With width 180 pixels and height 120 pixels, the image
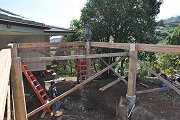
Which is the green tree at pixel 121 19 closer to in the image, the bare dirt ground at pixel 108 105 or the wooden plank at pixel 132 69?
the bare dirt ground at pixel 108 105

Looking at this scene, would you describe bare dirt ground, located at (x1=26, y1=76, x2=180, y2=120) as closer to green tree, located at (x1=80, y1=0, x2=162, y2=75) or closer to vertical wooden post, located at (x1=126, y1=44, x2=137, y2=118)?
vertical wooden post, located at (x1=126, y1=44, x2=137, y2=118)

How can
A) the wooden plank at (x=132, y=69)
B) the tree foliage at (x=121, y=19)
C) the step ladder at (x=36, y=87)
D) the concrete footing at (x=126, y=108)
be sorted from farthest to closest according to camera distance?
1. the tree foliage at (x=121, y=19)
2. the step ladder at (x=36, y=87)
3. the concrete footing at (x=126, y=108)
4. the wooden plank at (x=132, y=69)

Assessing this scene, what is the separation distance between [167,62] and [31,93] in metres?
11.0

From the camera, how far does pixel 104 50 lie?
40.6 ft

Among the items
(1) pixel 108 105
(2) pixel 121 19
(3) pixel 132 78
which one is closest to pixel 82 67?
(1) pixel 108 105

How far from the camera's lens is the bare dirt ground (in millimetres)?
7285

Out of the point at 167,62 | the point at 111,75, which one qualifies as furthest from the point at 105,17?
the point at 167,62

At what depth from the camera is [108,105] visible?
334 inches

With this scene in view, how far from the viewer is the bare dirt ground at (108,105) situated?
23.9 ft

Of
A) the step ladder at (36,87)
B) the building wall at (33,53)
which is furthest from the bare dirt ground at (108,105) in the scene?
the building wall at (33,53)

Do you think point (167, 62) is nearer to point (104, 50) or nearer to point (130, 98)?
point (104, 50)

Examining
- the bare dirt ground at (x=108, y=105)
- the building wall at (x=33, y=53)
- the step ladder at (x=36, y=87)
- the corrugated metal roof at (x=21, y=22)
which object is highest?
the corrugated metal roof at (x=21, y=22)

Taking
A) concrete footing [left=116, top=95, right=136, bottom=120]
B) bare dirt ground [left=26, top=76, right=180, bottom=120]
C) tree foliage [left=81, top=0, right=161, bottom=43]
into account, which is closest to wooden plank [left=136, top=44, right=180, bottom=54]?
concrete footing [left=116, top=95, right=136, bottom=120]

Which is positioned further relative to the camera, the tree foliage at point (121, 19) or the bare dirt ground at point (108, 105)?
the tree foliage at point (121, 19)
